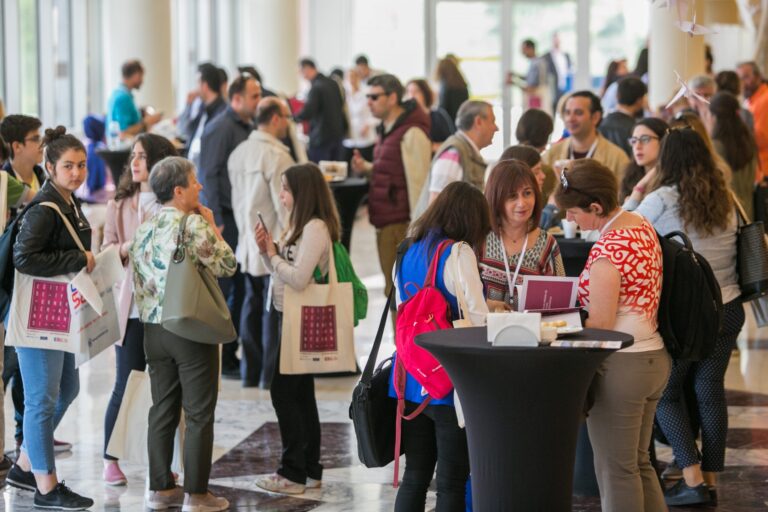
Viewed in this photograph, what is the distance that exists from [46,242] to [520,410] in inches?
76.7

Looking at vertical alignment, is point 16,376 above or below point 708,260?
below

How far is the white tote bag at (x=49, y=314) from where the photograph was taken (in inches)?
176

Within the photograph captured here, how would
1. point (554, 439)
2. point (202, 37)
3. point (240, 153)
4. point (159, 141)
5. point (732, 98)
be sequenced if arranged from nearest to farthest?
point (554, 439)
point (159, 141)
point (240, 153)
point (732, 98)
point (202, 37)

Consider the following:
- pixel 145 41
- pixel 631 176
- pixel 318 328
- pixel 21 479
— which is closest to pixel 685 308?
pixel 318 328

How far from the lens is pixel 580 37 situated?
66.3 ft

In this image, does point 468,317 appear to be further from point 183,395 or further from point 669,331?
point 183,395

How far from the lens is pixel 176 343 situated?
14.2ft

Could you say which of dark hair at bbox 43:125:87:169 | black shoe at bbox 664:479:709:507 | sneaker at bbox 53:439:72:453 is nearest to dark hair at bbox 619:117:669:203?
black shoe at bbox 664:479:709:507

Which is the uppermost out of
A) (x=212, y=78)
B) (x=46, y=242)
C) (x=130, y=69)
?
(x=130, y=69)

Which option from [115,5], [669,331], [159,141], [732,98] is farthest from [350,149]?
[669,331]

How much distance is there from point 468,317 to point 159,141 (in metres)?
1.74

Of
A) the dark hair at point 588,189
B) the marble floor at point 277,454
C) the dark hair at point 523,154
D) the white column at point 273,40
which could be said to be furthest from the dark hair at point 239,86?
Result: the white column at point 273,40

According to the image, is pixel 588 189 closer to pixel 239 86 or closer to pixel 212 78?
pixel 239 86

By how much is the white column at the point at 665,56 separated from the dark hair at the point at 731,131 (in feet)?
15.6
